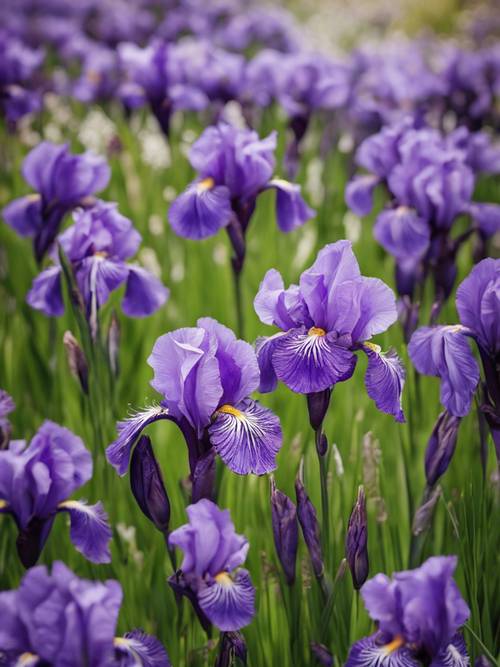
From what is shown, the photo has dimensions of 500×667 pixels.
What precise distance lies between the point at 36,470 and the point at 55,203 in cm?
148

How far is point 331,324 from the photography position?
1863 millimetres

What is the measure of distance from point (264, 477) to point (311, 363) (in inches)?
28.6

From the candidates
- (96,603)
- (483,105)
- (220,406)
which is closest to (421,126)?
(483,105)

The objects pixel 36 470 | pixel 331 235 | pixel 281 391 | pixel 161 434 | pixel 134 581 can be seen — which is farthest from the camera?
pixel 331 235

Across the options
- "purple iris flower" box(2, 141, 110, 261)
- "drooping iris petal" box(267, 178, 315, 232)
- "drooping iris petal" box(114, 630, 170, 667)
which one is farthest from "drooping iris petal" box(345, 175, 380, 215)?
"drooping iris petal" box(114, 630, 170, 667)

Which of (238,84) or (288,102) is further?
(238,84)

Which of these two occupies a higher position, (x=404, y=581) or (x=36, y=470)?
(x=36, y=470)

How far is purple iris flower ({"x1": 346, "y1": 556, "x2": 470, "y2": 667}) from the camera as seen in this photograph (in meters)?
1.47

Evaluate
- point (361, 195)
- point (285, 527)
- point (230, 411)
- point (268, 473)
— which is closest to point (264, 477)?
point (268, 473)

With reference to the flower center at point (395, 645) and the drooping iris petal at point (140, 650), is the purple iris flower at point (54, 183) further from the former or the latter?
the flower center at point (395, 645)

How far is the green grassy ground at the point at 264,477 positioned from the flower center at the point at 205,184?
770mm

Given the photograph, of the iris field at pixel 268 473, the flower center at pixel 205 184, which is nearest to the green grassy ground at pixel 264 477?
the iris field at pixel 268 473

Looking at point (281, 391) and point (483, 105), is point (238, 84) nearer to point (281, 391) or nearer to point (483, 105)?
point (483, 105)

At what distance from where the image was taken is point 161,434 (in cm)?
285
